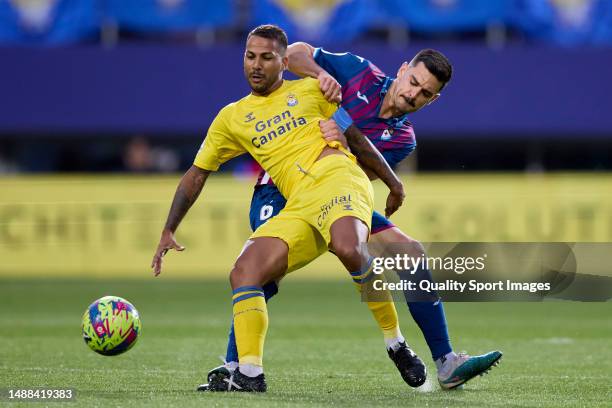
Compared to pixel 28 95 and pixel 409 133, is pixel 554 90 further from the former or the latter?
pixel 409 133

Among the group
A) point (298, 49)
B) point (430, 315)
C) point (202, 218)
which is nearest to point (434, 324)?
point (430, 315)

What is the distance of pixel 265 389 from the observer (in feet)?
21.0

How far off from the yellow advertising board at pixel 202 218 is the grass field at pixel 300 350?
0.87 m

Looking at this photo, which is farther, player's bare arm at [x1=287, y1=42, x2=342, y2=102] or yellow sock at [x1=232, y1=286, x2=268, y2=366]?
player's bare arm at [x1=287, y1=42, x2=342, y2=102]

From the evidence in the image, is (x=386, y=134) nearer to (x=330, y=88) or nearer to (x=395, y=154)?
(x=395, y=154)

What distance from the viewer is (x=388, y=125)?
7.32m

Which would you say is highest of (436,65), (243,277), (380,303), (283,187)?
(436,65)

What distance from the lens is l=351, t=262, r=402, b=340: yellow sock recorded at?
22.2 ft

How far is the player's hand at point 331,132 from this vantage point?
6766 mm

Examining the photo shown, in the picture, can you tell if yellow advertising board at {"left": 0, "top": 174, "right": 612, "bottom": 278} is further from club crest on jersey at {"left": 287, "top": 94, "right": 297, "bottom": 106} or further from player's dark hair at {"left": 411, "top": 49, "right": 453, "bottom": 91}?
club crest on jersey at {"left": 287, "top": 94, "right": 297, "bottom": 106}

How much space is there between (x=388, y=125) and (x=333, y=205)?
1.05m

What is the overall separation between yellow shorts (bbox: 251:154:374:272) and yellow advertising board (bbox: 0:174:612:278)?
980 centimetres

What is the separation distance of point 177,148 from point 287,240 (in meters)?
14.3

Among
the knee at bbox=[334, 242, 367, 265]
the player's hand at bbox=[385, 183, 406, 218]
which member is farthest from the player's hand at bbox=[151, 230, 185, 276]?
the player's hand at bbox=[385, 183, 406, 218]
